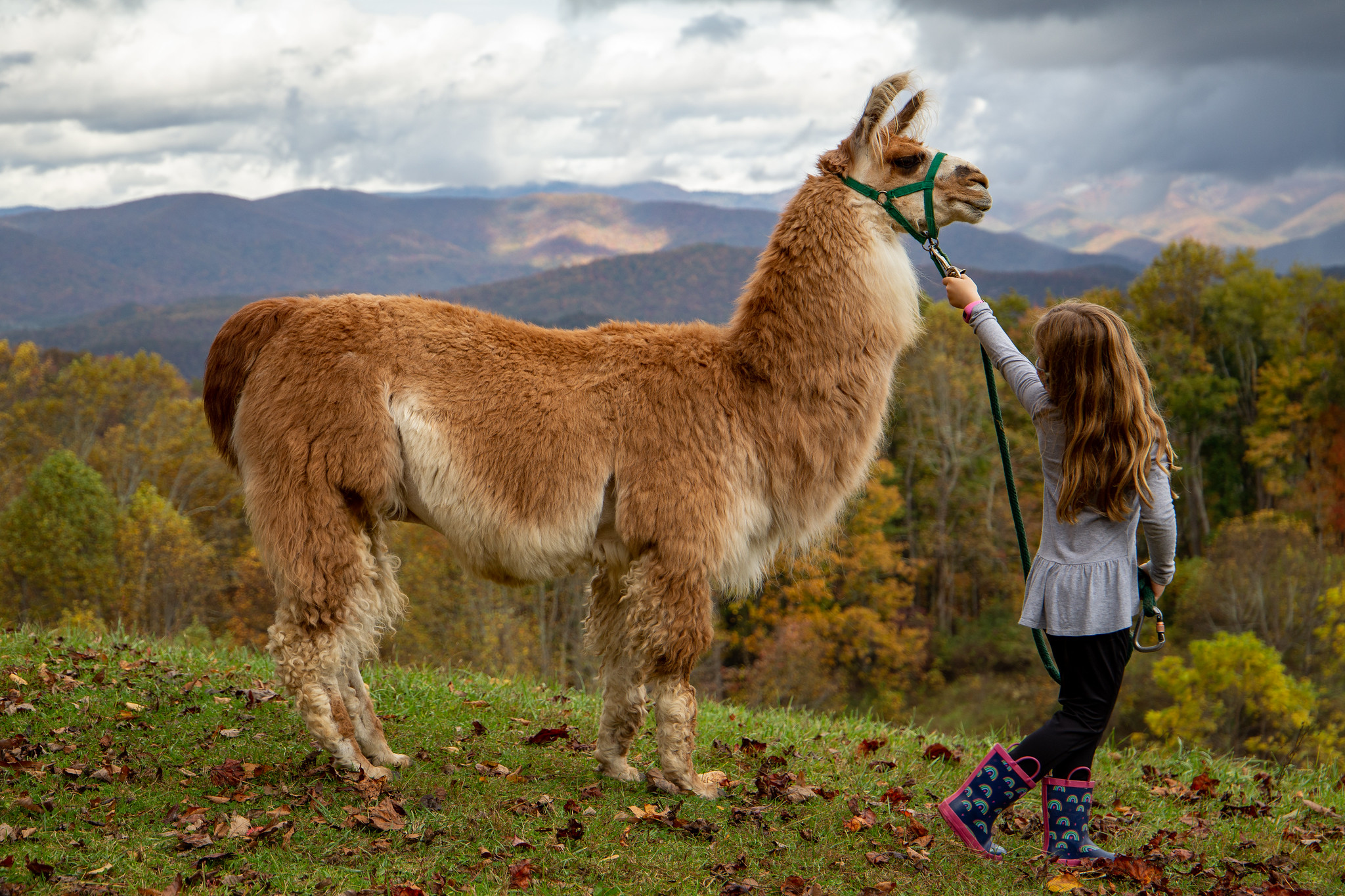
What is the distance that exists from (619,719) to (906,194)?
2.69 meters

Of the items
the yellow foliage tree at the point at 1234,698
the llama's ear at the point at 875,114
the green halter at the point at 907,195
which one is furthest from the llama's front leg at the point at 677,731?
the yellow foliage tree at the point at 1234,698

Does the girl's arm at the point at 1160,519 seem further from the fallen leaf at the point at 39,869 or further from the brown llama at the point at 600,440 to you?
the fallen leaf at the point at 39,869

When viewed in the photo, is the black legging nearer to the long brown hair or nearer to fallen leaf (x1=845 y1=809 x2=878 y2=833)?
the long brown hair

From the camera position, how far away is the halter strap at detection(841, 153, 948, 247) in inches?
168

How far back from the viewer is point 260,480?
375 cm

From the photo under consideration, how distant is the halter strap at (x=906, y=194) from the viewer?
14.0ft

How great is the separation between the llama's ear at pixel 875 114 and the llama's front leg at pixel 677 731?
247 centimetres

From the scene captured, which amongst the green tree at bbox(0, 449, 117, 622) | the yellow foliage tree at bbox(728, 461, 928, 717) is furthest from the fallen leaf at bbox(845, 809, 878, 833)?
the green tree at bbox(0, 449, 117, 622)

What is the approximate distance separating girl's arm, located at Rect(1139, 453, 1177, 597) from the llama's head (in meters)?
1.50

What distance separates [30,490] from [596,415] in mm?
32935

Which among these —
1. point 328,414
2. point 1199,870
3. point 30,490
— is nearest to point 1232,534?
point 1199,870

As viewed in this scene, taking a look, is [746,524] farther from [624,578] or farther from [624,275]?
[624,275]

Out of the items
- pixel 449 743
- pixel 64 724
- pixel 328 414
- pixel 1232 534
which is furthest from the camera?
pixel 1232 534

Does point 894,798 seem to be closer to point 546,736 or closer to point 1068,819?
point 1068,819
